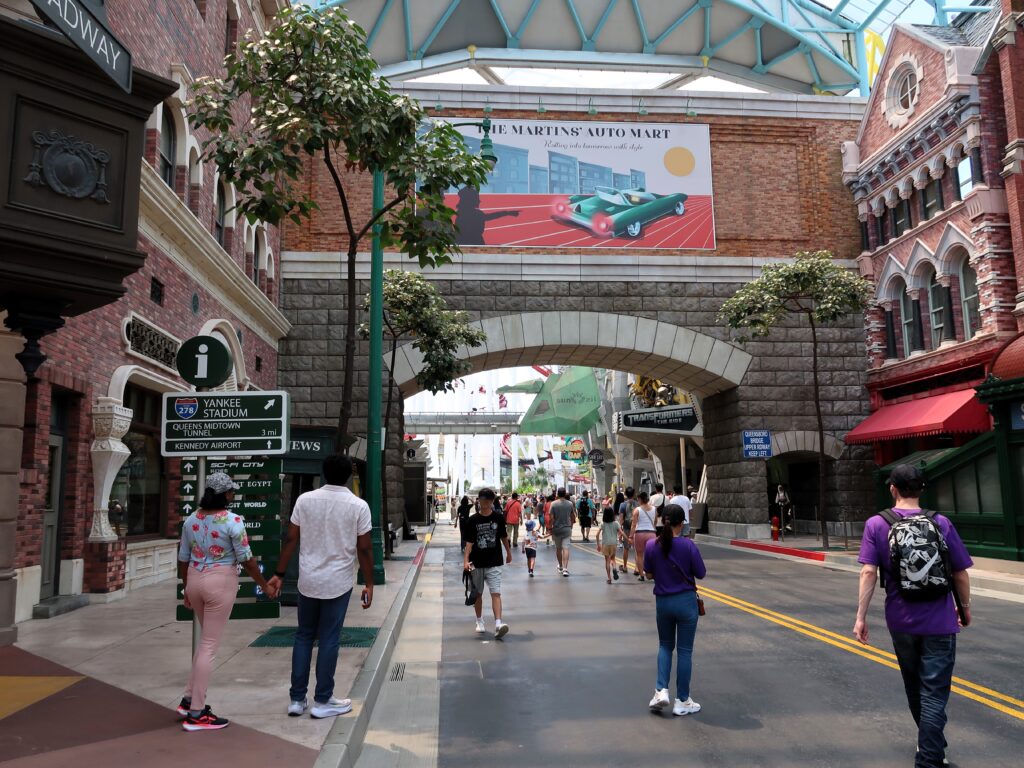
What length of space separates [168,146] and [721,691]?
44.5 feet

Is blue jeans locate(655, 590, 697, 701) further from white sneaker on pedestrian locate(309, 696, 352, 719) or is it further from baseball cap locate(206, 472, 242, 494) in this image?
baseball cap locate(206, 472, 242, 494)

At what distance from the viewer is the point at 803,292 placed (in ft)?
76.2

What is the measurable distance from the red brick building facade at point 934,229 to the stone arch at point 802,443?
0.84 meters

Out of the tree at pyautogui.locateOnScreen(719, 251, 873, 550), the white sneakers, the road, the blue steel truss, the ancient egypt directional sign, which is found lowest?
the road

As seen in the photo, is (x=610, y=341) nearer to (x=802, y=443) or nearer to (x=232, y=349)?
(x=802, y=443)

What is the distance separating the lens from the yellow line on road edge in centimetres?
674

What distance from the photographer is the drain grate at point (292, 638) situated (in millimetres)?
8766

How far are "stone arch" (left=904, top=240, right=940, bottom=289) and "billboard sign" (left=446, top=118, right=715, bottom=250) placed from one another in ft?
19.5

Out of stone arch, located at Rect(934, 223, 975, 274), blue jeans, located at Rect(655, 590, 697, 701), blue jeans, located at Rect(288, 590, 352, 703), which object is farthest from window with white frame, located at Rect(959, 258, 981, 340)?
blue jeans, located at Rect(288, 590, 352, 703)

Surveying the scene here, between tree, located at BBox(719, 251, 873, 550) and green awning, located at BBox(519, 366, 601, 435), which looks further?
green awning, located at BBox(519, 366, 601, 435)

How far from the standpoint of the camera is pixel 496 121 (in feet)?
88.9

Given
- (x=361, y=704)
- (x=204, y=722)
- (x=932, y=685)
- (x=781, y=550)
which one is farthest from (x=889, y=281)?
(x=204, y=722)

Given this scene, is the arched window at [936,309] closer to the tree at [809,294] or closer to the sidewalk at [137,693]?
the tree at [809,294]

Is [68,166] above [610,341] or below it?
below
